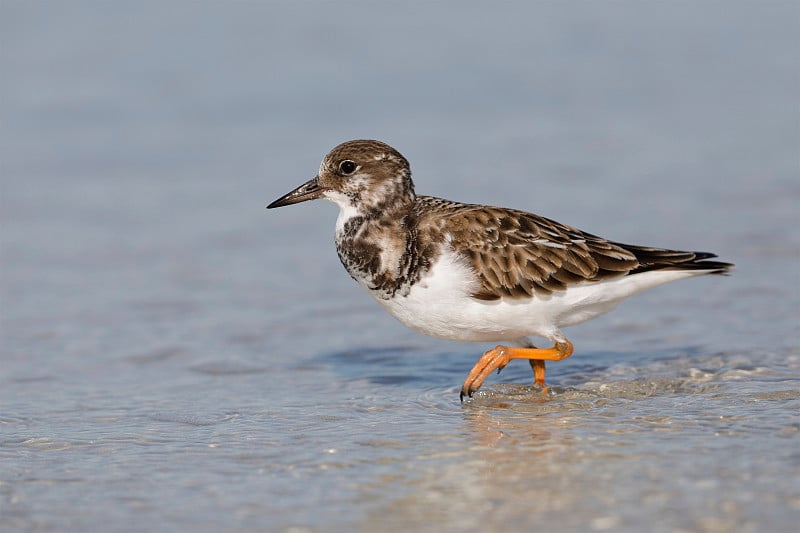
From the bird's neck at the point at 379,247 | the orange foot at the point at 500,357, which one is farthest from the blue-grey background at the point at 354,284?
the bird's neck at the point at 379,247

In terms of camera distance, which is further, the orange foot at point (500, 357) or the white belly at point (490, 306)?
the orange foot at point (500, 357)

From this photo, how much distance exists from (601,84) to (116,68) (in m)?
7.19

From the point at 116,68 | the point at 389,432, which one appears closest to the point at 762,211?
the point at 389,432

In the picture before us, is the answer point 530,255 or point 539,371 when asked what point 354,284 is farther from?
point 530,255

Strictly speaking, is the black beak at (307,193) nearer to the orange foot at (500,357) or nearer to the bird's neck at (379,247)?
the bird's neck at (379,247)

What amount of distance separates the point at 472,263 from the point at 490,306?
1.01ft

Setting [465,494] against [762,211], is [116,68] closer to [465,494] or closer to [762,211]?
[762,211]

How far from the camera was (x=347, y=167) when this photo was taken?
8.20m

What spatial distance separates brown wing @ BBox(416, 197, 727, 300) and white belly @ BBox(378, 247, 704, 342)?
66 millimetres

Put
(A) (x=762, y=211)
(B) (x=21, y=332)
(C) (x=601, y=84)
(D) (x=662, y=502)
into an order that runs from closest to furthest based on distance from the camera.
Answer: (D) (x=662, y=502) → (B) (x=21, y=332) → (A) (x=762, y=211) → (C) (x=601, y=84)

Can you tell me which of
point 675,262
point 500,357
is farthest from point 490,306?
point 675,262

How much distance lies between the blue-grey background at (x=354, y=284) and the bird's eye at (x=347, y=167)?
5.12 feet

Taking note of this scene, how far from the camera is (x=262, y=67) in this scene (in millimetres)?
18031

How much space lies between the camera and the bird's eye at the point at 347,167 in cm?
819
